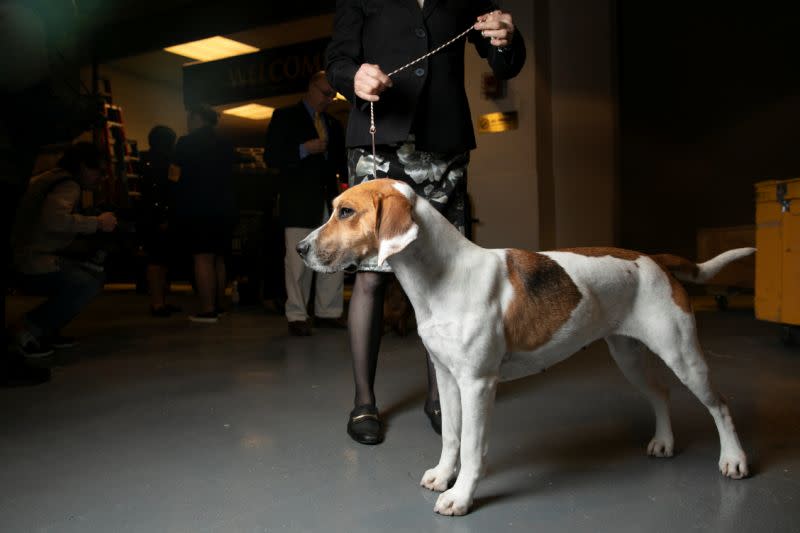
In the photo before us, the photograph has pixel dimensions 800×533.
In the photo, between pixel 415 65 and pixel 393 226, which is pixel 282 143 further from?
pixel 393 226

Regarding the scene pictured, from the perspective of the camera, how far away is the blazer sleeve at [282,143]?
182 inches

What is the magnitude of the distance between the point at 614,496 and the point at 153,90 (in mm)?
12367

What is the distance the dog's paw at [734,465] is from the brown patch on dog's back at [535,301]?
67 cm

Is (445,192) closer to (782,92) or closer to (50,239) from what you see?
(50,239)

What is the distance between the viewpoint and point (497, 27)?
1906 mm

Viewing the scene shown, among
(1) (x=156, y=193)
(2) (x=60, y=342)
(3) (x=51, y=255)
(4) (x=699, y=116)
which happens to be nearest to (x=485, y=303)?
(3) (x=51, y=255)

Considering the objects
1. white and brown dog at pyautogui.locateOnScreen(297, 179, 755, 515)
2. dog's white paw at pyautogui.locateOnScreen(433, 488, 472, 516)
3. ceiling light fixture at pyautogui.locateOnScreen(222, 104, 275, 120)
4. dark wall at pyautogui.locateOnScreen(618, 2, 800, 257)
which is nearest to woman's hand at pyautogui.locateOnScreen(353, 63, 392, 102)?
white and brown dog at pyautogui.locateOnScreen(297, 179, 755, 515)

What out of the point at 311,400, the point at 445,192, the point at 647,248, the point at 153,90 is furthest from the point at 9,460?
the point at 153,90

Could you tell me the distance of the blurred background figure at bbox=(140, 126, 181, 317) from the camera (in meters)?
5.73

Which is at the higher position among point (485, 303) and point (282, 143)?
point (282, 143)

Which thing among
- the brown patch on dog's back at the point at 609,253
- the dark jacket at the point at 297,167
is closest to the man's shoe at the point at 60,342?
the dark jacket at the point at 297,167

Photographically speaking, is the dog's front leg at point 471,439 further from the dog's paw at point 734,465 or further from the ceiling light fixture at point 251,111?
the ceiling light fixture at point 251,111

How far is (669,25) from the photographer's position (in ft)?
30.2

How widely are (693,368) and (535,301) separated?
0.53 m
